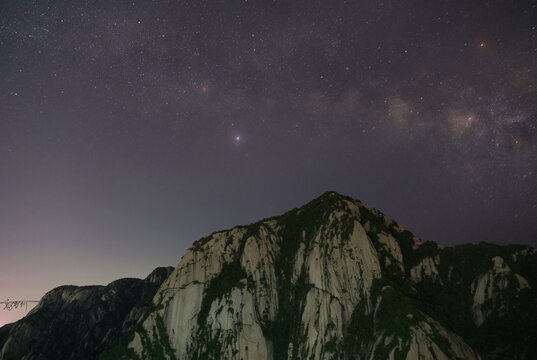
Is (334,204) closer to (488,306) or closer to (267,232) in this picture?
(267,232)

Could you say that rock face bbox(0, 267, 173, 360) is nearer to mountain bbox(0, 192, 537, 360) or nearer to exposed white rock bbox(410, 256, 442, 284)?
mountain bbox(0, 192, 537, 360)

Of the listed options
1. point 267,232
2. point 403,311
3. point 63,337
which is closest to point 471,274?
point 403,311

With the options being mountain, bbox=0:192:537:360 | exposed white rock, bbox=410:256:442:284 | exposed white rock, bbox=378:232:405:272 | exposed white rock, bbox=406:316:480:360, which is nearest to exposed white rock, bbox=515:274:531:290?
mountain, bbox=0:192:537:360

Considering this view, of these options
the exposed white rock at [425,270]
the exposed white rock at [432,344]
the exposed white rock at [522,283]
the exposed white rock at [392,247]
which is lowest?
the exposed white rock at [432,344]

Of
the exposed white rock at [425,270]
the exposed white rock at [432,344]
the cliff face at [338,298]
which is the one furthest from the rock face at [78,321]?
the exposed white rock at [432,344]

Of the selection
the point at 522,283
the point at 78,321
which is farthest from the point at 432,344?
the point at 78,321

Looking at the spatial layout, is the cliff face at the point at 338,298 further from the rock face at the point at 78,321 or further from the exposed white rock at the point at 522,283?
the rock face at the point at 78,321
